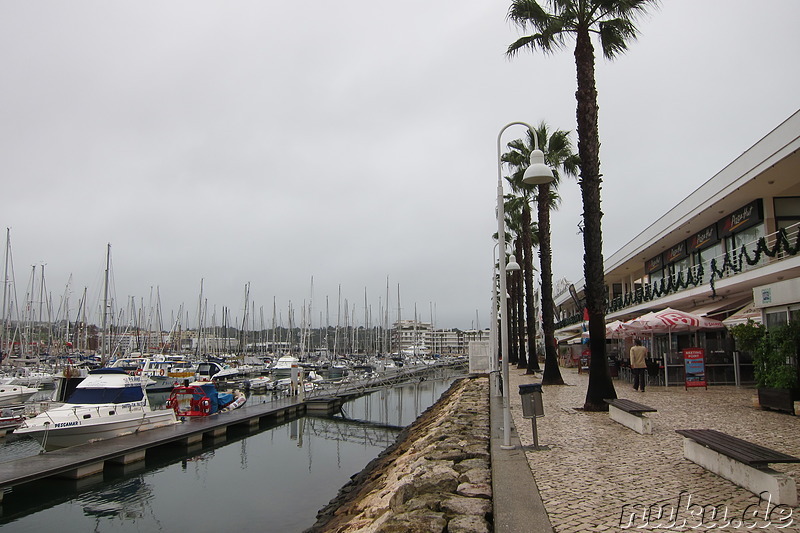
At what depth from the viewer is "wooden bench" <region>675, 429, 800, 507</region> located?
6152 mm

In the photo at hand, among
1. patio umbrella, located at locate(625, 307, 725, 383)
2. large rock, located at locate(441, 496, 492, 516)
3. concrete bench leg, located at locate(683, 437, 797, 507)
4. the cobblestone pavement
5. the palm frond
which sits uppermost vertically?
the palm frond

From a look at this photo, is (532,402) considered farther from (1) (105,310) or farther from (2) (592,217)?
(1) (105,310)

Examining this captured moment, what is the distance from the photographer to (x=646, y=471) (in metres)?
8.20

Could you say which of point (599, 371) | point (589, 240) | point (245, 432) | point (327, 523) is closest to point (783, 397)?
point (599, 371)

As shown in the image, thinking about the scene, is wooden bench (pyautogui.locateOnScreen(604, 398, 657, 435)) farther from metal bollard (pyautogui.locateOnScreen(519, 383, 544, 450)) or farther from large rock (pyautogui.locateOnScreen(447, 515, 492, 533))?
large rock (pyautogui.locateOnScreen(447, 515, 492, 533))

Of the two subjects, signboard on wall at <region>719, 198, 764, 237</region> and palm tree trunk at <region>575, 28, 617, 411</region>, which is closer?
palm tree trunk at <region>575, 28, 617, 411</region>

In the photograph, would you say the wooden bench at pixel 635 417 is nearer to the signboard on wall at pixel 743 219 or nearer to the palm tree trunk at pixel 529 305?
the signboard on wall at pixel 743 219

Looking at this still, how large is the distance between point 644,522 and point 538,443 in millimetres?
4856

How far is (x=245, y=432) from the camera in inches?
1100

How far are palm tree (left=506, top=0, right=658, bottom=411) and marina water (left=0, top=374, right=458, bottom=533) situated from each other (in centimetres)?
893

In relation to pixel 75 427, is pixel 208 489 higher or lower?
lower

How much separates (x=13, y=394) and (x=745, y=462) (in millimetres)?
37930

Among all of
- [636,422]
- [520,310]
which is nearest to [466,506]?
[636,422]

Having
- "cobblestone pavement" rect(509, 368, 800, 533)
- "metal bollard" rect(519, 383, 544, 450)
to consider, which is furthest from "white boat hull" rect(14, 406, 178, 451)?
"metal bollard" rect(519, 383, 544, 450)
